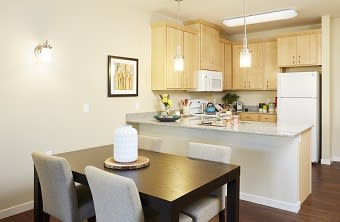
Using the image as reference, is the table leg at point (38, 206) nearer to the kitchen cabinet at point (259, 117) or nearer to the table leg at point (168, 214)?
the table leg at point (168, 214)

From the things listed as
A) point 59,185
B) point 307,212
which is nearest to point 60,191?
point 59,185

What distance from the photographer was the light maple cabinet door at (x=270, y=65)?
5.85 meters

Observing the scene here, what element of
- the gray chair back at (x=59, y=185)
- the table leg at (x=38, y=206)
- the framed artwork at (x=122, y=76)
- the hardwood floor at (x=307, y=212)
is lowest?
the hardwood floor at (x=307, y=212)

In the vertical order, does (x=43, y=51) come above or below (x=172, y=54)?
below

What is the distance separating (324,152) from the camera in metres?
5.16

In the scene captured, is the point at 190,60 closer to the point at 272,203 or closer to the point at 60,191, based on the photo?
the point at 272,203

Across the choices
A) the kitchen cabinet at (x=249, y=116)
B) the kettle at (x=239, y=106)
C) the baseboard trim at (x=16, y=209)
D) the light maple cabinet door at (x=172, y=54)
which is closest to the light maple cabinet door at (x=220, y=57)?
the kettle at (x=239, y=106)

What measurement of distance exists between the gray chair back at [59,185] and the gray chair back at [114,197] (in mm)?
333

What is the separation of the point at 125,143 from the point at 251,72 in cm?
458

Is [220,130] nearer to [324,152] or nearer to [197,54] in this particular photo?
[197,54]

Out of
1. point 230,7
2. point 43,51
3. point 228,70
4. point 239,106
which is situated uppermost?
point 230,7

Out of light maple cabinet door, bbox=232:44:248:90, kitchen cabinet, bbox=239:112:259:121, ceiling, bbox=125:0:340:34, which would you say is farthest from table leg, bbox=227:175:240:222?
light maple cabinet door, bbox=232:44:248:90

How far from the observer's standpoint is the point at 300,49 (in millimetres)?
5320

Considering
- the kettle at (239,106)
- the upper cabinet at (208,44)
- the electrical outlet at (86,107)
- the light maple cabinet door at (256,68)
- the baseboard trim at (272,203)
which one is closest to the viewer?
the baseboard trim at (272,203)
